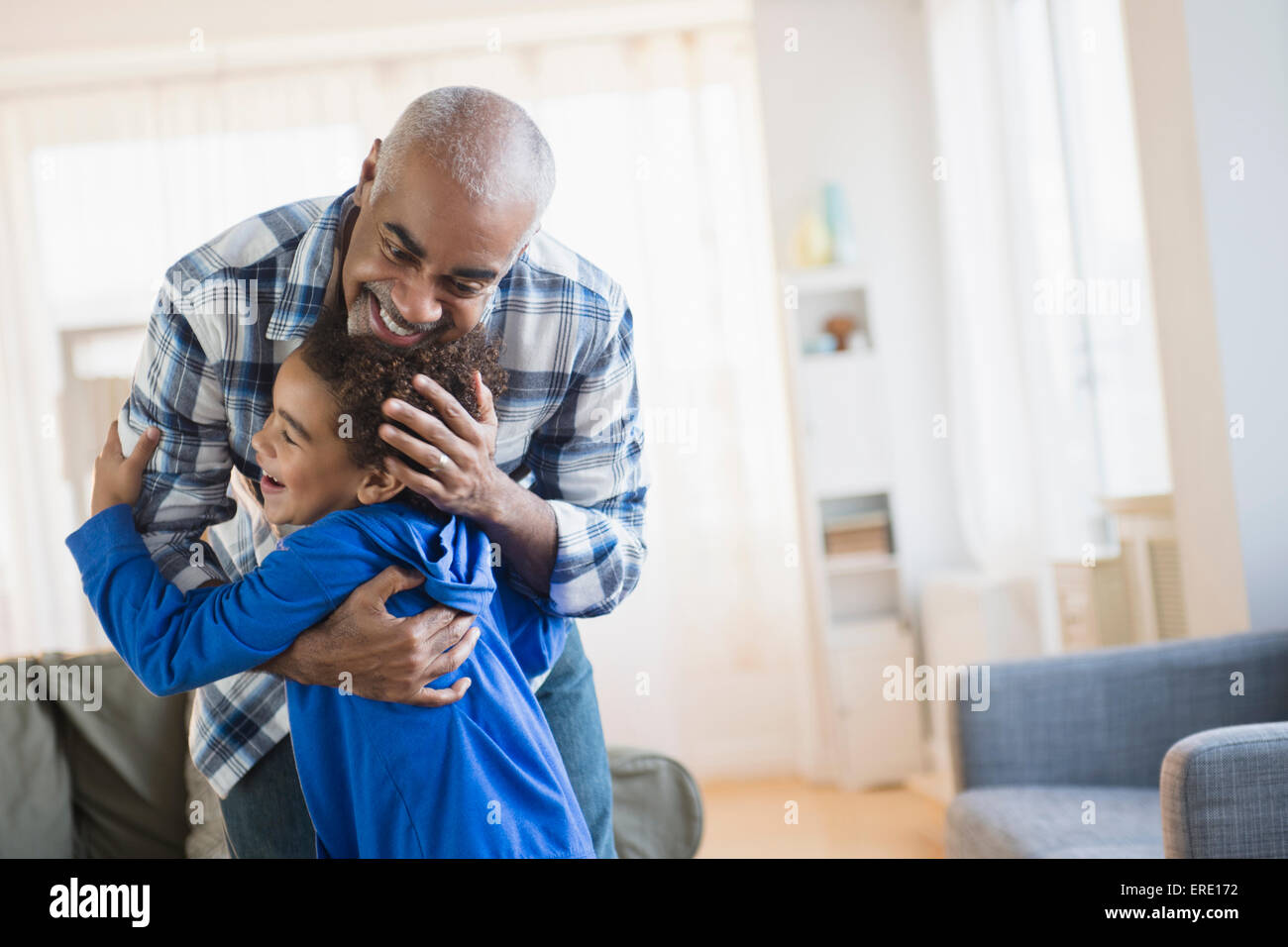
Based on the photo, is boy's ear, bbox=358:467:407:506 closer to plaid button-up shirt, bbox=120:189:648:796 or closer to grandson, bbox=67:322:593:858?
grandson, bbox=67:322:593:858

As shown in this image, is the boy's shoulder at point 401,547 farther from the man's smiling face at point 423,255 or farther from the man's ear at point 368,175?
the man's ear at point 368,175

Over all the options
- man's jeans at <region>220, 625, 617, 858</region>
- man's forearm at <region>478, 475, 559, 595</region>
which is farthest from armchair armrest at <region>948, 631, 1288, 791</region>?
man's forearm at <region>478, 475, 559, 595</region>

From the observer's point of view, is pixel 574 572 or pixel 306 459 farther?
pixel 574 572

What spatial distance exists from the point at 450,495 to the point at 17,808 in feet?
4.24

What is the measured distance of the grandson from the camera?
2.65 feet

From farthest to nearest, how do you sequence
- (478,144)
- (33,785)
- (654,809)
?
(654,809), (33,785), (478,144)

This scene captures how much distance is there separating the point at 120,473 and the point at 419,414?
286 mm

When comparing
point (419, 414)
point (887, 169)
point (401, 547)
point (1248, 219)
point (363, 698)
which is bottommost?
point (363, 698)

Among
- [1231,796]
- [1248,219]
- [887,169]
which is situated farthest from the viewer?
[887,169]

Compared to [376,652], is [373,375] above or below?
above

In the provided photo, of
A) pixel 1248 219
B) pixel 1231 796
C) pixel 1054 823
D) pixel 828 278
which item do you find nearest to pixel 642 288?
pixel 828 278

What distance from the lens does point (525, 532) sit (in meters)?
0.92

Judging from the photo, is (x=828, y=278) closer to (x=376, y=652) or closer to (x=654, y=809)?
(x=654, y=809)

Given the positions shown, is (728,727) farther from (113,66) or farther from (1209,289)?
(113,66)
